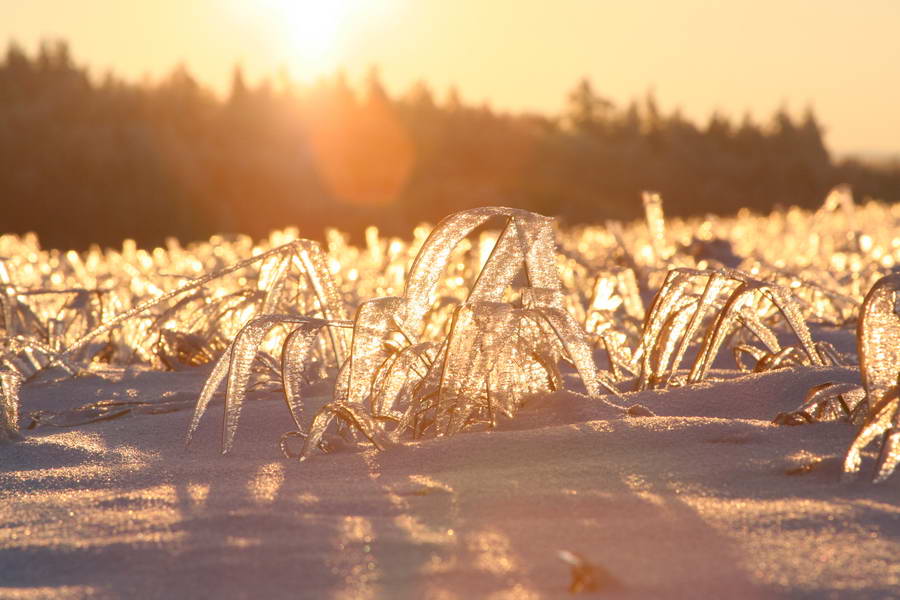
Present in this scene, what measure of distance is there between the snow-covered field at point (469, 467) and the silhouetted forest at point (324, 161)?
15.6m

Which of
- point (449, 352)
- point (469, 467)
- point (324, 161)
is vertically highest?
point (324, 161)

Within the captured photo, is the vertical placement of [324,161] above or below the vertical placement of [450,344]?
above

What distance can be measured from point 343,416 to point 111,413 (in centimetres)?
70

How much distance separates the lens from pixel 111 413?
7.40 feet

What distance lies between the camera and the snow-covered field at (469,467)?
1198mm

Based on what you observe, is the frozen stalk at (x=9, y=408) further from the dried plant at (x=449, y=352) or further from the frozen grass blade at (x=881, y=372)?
the frozen grass blade at (x=881, y=372)

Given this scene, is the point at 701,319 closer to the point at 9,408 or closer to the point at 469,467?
the point at 469,467

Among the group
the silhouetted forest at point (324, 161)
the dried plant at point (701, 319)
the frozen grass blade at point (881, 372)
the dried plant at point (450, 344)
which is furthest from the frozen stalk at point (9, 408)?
the silhouetted forest at point (324, 161)

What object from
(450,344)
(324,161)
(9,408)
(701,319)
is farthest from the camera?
(324,161)

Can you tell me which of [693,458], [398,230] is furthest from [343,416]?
[398,230]

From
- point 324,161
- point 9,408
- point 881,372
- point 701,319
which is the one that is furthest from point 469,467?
point 324,161

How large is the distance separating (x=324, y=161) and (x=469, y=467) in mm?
19449

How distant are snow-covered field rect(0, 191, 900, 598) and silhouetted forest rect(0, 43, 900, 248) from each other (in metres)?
15.6

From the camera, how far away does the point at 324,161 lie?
20.8m
